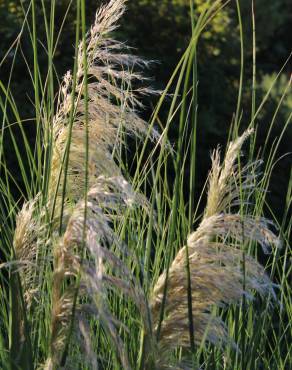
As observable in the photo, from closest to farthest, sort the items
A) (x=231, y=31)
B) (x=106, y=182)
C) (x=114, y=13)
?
(x=106, y=182) < (x=114, y=13) < (x=231, y=31)

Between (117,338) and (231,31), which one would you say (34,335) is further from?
(231,31)

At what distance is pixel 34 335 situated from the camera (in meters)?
2.19

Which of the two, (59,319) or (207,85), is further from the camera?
(207,85)

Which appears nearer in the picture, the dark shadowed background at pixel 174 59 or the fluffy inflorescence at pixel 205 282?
the fluffy inflorescence at pixel 205 282

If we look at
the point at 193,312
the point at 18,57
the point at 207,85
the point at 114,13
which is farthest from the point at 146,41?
the point at 193,312

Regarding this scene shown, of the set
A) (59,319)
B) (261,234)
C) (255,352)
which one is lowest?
(255,352)

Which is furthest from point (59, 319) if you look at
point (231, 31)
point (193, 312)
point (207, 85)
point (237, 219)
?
point (231, 31)

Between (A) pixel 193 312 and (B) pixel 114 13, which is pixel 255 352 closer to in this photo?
(A) pixel 193 312

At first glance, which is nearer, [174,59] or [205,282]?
[205,282]

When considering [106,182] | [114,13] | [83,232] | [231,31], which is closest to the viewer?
[83,232]

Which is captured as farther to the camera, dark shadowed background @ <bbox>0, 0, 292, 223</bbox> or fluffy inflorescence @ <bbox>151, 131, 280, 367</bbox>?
dark shadowed background @ <bbox>0, 0, 292, 223</bbox>

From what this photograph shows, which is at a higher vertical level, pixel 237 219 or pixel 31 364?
pixel 237 219

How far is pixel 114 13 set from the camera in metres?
2.13

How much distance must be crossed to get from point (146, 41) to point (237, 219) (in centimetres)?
451
